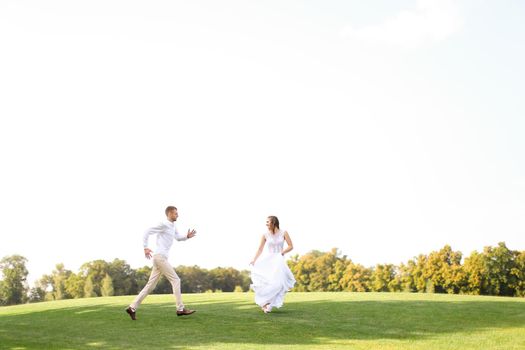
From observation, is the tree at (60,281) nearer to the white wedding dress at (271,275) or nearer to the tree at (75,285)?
the tree at (75,285)

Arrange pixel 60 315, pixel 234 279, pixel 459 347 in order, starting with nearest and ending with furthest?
pixel 459 347, pixel 60 315, pixel 234 279

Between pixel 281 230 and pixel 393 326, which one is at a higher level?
pixel 281 230

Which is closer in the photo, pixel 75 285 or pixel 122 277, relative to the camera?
pixel 122 277

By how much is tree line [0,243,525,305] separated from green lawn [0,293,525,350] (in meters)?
41.7

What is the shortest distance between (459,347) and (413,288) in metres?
55.1

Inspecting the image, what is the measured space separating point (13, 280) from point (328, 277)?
40932 millimetres

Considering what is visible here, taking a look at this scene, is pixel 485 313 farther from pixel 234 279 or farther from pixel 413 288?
pixel 234 279

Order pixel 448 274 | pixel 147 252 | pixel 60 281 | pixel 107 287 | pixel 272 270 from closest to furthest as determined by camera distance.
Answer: pixel 147 252 → pixel 272 270 → pixel 448 274 → pixel 107 287 → pixel 60 281

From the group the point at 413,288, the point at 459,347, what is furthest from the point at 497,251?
the point at 459,347

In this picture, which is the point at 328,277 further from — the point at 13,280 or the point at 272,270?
the point at 272,270

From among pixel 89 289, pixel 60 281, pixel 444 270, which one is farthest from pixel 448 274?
pixel 60 281

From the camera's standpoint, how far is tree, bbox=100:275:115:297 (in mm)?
66938

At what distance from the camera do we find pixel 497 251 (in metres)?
55.8

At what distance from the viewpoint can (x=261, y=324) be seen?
1313cm
